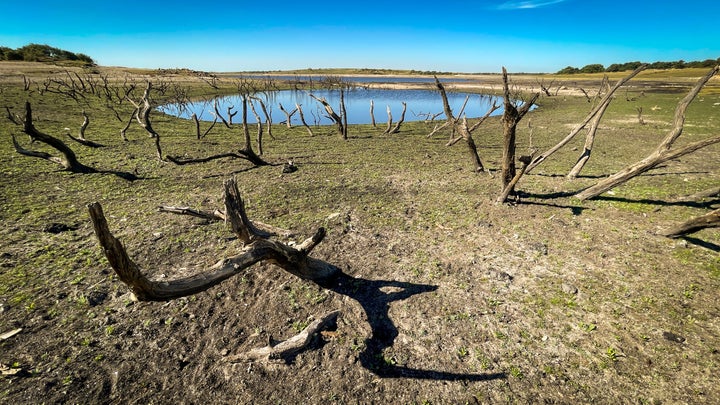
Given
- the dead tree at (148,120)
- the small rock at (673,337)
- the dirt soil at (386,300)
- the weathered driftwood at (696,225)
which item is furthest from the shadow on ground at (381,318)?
the dead tree at (148,120)

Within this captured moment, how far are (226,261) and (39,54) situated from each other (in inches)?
5384

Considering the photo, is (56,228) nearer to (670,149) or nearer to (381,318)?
(381,318)

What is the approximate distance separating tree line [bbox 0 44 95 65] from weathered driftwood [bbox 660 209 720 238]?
124619mm

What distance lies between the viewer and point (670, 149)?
8.02 m

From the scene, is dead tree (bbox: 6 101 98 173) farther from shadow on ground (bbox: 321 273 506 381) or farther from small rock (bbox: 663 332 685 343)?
small rock (bbox: 663 332 685 343)

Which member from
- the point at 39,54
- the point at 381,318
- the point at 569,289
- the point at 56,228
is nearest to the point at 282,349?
the point at 381,318

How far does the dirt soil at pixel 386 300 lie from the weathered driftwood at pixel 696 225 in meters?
0.22

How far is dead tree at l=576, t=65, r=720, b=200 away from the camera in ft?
25.0

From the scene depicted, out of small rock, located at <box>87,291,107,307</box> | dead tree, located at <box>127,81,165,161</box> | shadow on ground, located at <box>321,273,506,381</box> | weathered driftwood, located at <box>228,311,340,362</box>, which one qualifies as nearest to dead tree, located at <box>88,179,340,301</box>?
shadow on ground, located at <box>321,273,506,381</box>

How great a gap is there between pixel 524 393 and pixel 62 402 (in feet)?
20.2

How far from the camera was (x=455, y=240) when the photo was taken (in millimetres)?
8117

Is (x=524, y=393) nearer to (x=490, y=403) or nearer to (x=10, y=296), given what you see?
(x=490, y=403)

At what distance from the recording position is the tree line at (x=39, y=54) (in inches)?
3228

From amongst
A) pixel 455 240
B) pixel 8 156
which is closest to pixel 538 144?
pixel 455 240
